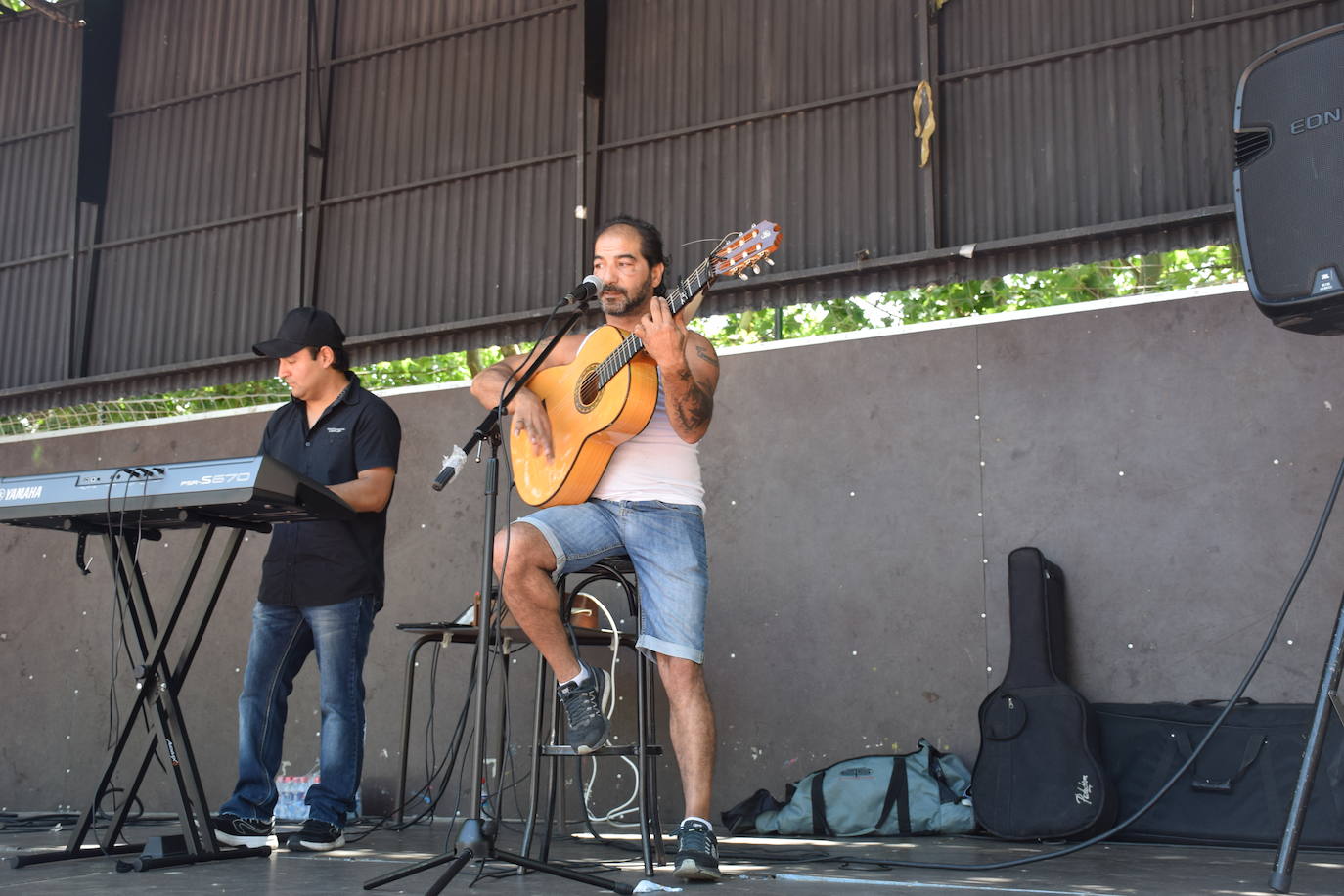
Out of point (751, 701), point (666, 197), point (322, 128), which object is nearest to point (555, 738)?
point (751, 701)

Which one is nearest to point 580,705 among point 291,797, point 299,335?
point 299,335

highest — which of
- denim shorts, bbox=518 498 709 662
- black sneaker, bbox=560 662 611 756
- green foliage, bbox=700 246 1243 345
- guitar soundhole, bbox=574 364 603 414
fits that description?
green foliage, bbox=700 246 1243 345

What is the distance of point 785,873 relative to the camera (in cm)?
288

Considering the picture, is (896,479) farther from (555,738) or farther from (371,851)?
(371,851)

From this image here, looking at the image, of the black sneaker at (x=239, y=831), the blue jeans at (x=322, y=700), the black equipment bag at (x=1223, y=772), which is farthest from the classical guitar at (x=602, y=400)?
the black equipment bag at (x=1223, y=772)

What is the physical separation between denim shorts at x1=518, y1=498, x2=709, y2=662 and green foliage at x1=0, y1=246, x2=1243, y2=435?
103 inches

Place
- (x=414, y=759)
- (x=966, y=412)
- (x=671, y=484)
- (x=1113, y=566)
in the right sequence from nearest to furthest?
1. (x=671, y=484)
2. (x=1113, y=566)
3. (x=966, y=412)
4. (x=414, y=759)

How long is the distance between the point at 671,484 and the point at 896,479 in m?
1.83

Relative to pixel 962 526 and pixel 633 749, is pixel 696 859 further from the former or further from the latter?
pixel 962 526

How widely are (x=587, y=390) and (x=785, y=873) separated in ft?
4.20

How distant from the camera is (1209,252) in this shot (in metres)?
8.88

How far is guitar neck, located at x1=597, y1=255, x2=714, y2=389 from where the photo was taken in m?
2.97

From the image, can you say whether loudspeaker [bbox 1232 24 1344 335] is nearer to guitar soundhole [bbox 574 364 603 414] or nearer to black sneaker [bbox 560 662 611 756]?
guitar soundhole [bbox 574 364 603 414]

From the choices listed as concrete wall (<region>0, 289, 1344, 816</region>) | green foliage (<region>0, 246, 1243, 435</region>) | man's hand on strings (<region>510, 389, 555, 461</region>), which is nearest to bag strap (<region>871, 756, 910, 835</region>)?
concrete wall (<region>0, 289, 1344, 816</region>)
